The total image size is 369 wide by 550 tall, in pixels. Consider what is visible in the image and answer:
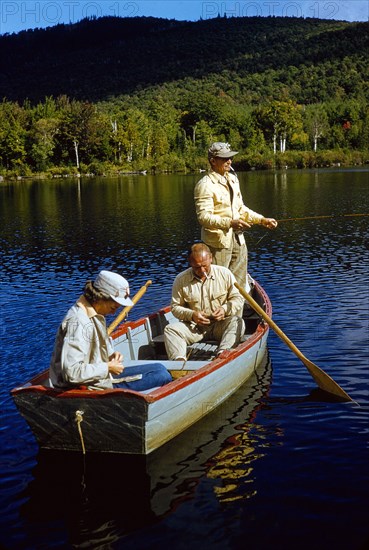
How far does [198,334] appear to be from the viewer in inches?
400

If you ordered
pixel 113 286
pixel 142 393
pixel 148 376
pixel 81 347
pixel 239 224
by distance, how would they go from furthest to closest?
pixel 239 224, pixel 148 376, pixel 142 393, pixel 81 347, pixel 113 286

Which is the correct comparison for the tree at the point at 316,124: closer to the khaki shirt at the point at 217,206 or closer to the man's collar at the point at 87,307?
the khaki shirt at the point at 217,206

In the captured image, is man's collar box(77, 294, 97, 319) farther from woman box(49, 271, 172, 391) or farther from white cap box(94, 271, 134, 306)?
white cap box(94, 271, 134, 306)

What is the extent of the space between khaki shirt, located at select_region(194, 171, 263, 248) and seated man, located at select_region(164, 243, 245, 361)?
102 centimetres

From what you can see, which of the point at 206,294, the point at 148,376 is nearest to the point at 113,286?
the point at 148,376

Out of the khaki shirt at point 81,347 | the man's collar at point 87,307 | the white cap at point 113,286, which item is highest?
the white cap at point 113,286

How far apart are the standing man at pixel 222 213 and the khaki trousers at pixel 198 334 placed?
1.41m

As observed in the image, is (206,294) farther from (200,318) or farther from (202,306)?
(200,318)

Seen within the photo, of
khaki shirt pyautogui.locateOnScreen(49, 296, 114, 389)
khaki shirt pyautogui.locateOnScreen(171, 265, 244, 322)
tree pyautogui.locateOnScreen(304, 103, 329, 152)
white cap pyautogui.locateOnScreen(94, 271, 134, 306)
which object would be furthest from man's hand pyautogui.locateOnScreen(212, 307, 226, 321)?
tree pyautogui.locateOnScreen(304, 103, 329, 152)

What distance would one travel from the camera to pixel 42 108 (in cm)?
11244

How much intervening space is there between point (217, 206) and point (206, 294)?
6.01ft

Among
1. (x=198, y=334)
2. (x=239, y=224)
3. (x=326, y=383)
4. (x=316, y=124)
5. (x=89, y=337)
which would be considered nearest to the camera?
(x=89, y=337)

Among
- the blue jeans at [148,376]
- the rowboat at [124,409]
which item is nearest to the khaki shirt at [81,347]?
the rowboat at [124,409]

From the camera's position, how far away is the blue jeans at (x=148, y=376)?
316 inches
